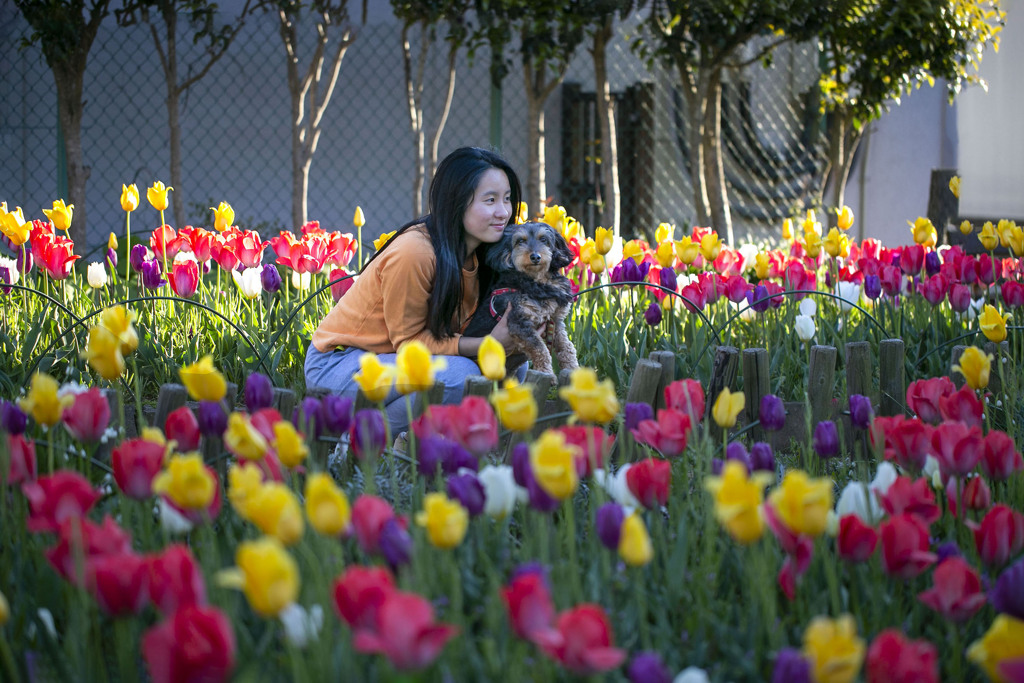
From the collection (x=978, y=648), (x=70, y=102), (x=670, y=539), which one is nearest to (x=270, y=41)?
(x=70, y=102)

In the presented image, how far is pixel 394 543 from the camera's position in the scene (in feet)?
3.59

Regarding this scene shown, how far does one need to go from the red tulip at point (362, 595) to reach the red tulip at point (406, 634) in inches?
1.3

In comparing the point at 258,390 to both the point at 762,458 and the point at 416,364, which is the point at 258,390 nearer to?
the point at 416,364

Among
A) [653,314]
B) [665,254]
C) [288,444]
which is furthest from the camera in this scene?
[665,254]

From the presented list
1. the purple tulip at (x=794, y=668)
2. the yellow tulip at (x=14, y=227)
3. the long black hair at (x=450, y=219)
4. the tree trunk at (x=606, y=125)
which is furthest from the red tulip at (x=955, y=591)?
the tree trunk at (x=606, y=125)

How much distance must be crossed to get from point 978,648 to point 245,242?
2676mm

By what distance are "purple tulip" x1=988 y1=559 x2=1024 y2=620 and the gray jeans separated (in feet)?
5.25

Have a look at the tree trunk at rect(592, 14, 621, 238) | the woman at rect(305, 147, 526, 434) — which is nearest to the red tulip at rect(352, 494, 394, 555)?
the woman at rect(305, 147, 526, 434)

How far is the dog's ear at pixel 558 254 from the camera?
264cm

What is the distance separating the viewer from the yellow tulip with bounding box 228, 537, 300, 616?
855 millimetres

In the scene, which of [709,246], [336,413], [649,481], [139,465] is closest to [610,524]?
[649,481]

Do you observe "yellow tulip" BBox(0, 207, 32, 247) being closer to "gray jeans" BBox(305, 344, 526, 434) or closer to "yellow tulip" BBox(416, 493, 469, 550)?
"gray jeans" BBox(305, 344, 526, 434)

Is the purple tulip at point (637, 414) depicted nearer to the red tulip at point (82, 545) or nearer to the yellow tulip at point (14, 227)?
the red tulip at point (82, 545)

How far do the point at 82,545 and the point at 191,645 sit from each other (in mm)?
294
